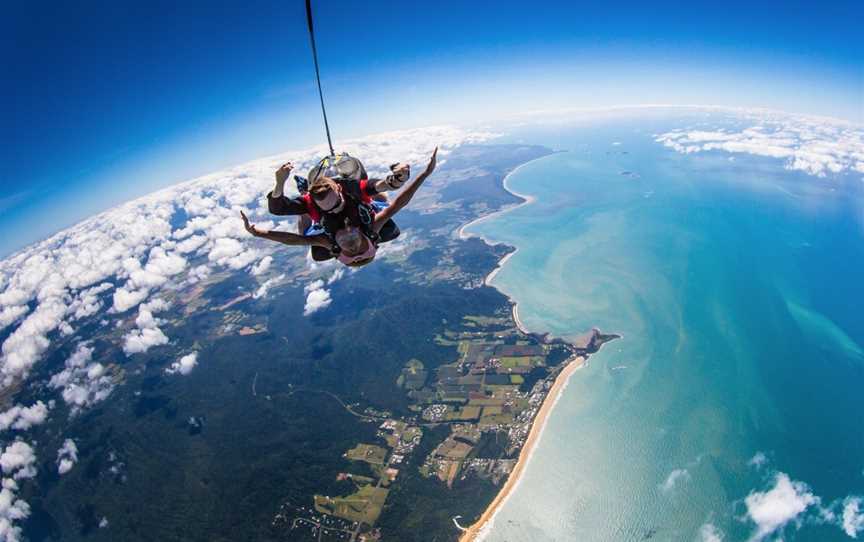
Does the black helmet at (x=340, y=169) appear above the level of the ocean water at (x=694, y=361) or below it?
above

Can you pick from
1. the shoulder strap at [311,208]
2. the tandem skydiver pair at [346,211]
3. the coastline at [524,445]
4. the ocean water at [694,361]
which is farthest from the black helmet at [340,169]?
the coastline at [524,445]

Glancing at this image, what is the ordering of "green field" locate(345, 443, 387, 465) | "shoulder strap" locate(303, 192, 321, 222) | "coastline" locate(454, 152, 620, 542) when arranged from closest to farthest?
"shoulder strap" locate(303, 192, 321, 222), "coastline" locate(454, 152, 620, 542), "green field" locate(345, 443, 387, 465)

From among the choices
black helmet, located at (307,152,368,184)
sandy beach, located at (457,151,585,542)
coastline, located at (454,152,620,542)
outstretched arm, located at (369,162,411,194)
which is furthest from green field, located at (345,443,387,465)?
outstretched arm, located at (369,162,411,194)

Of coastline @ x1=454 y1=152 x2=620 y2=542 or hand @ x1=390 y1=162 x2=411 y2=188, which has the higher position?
hand @ x1=390 y1=162 x2=411 y2=188

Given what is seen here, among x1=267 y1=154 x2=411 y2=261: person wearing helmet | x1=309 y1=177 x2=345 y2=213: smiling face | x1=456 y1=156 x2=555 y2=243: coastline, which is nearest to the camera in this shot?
x1=309 y1=177 x2=345 y2=213: smiling face

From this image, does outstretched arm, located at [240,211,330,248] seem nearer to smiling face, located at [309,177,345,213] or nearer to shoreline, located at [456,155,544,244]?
smiling face, located at [309,177,345,213]

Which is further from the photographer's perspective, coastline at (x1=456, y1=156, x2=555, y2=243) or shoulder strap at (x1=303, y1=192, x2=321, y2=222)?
coastline at (x1=456, y1=156, x2=555, y2=243)

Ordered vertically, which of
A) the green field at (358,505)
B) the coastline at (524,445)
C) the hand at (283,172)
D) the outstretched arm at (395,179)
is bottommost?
the green field at (358,505)

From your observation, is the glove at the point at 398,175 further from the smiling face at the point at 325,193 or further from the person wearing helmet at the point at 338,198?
the smiling face at the point at 325,193
